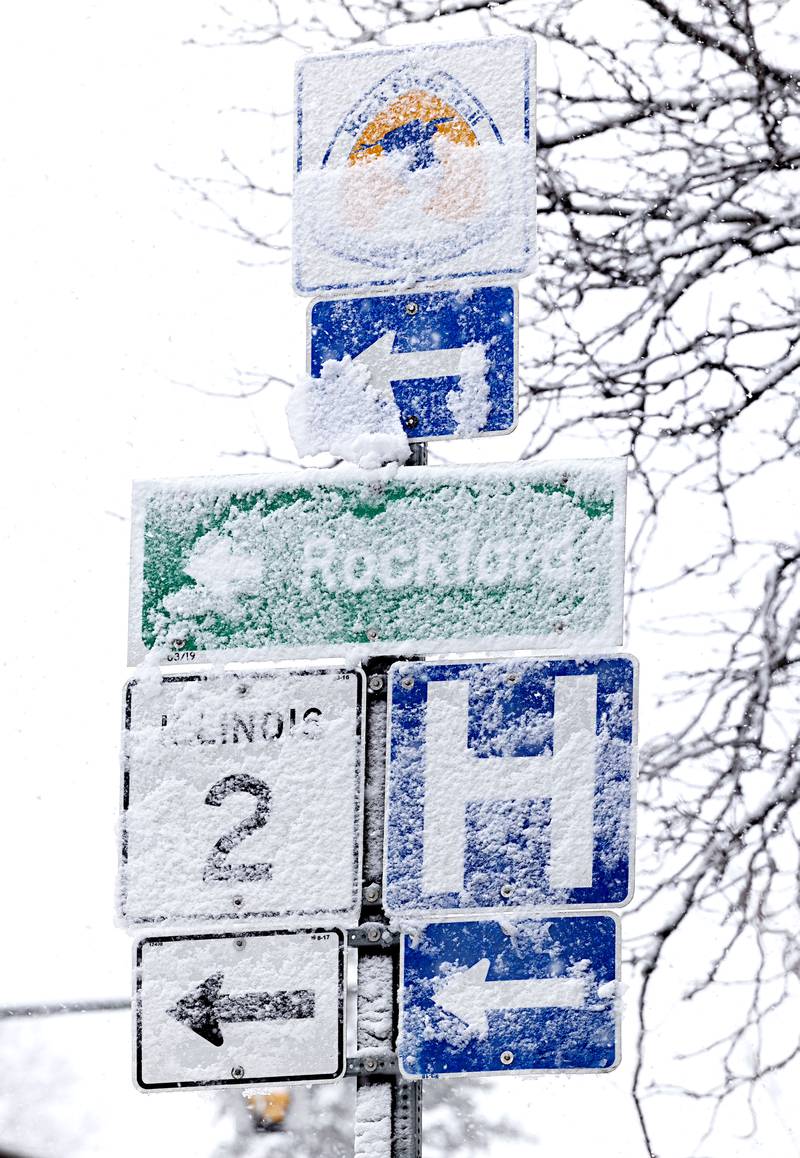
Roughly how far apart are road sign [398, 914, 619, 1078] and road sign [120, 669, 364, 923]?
0.68 feet

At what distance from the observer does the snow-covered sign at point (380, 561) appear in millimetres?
2461

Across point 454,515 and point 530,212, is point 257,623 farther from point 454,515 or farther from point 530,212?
point 530,212

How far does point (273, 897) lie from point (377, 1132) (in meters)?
0.42

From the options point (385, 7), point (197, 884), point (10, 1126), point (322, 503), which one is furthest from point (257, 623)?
point (10, 1126)

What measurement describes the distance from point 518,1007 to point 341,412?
1.10 m

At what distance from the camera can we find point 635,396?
5.92 metres

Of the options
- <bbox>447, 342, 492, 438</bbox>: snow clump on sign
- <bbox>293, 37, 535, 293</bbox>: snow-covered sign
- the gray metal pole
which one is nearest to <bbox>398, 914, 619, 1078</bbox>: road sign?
the gray metal pole

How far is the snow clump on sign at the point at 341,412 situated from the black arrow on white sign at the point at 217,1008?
943 millimetres

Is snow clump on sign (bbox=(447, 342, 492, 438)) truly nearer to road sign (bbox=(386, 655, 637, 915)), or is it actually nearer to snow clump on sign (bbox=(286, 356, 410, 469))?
snow clump on sign (bbox=(286, 356, 410, 469))

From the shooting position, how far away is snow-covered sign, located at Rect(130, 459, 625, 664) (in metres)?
2.46

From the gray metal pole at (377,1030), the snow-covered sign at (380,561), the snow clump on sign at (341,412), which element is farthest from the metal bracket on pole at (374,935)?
the snow clump on sign at (341,412)

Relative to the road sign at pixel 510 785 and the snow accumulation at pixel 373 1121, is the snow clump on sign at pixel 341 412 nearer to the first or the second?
the road sign at pixel 510 785

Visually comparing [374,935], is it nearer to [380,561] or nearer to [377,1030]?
[377,1030]

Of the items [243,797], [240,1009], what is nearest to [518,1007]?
[240,1009]
